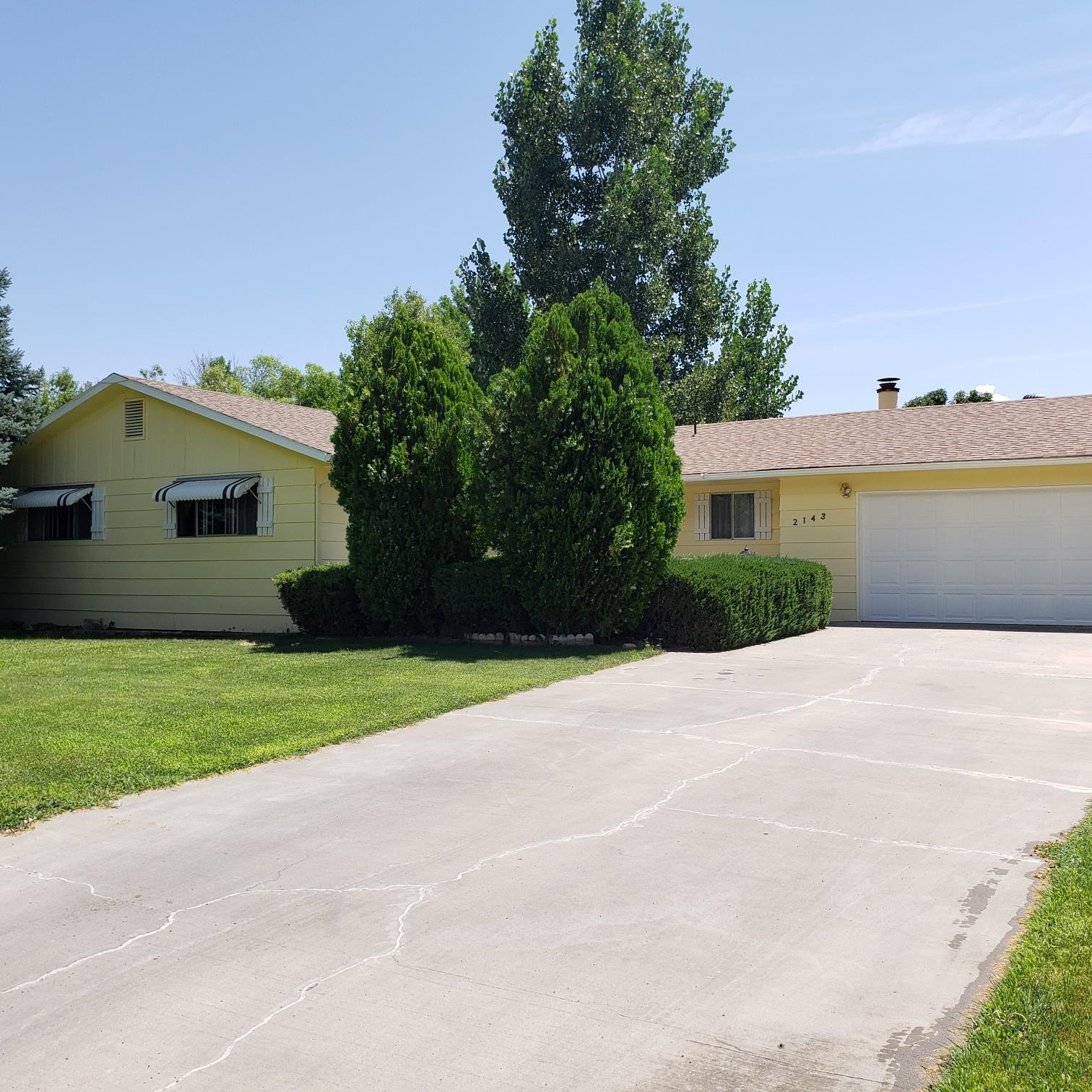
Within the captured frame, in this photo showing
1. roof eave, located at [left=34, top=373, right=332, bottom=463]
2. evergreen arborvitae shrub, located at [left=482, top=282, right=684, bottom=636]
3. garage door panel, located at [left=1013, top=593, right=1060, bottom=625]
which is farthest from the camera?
roof eave, located at [left=34, top=373, right=332, bottom=463]

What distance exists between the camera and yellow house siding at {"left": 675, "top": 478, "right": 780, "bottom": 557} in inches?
746

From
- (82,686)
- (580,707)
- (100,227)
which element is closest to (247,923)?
Answer: (580,707)

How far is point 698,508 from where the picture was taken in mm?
19625

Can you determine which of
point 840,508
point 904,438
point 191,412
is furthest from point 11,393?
point 904,438

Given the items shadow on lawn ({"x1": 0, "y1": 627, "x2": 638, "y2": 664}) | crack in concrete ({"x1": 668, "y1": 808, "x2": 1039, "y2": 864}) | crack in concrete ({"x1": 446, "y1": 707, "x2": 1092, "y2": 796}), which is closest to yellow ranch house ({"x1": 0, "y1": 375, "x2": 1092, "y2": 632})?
shadow on lawn ({"x1": 0, "y1": 627, "x2": 638, "y2": 664})

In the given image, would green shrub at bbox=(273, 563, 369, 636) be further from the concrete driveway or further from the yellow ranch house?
the concrete driveway

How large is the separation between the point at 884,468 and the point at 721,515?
360 centimetres

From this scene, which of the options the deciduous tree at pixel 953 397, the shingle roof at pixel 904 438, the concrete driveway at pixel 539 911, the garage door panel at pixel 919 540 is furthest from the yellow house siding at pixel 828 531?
the deciduous tree at pixel 953 397

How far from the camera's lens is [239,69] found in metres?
15.6

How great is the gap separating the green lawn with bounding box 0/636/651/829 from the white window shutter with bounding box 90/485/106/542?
4.93m

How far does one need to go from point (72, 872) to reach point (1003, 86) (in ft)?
44.9

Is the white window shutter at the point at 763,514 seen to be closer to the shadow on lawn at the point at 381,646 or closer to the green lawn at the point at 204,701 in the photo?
the shadow on lawn at the point at 381,646

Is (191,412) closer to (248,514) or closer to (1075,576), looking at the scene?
(248,514)

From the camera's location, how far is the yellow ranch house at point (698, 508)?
54.2 feet
